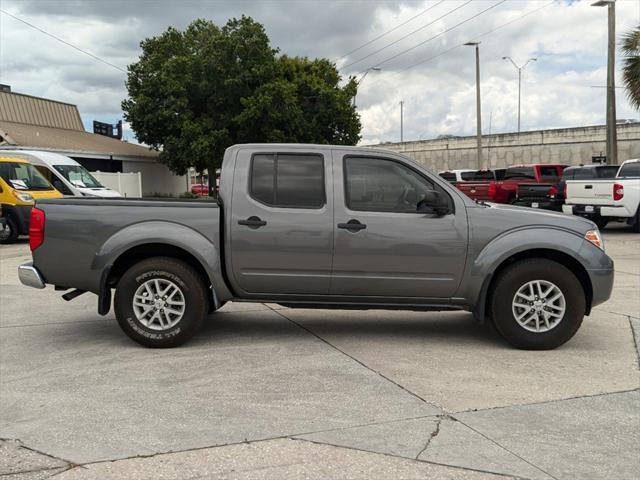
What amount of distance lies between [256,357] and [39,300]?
4.16m

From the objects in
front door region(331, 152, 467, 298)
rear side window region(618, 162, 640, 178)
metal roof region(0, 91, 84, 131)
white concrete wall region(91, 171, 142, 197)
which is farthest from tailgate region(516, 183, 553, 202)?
metal roof region(0, 91, 84, 131)

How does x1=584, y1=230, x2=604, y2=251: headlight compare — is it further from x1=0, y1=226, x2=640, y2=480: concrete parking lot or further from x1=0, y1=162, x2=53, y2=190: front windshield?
x1=0, y1=162, x2=53, y2=190: front windshield

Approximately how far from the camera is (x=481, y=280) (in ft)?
18.3

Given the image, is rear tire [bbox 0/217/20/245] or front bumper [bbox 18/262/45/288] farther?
rear tire [bbox 0/217/20/245]

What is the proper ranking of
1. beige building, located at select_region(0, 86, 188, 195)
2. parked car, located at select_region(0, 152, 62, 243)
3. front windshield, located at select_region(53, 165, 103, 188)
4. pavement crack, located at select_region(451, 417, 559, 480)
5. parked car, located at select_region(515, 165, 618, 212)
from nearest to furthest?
pavement crack, located at select_region(451, 417, 559, 480)
parked car, located at select_region(0, 152, 62, 243)
front windshield, located at select_region(53, 165, 103, 188)
parked car, located at select_region(515, 165, 618, 212)
beige building, located at select_region(0, 86, 188, 195)

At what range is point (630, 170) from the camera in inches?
645

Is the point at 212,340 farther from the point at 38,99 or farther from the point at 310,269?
the point at 38,99

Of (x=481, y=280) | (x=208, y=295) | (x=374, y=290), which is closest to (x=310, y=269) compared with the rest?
(x=374, y=290)

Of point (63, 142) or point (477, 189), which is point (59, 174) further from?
point (63, 142)

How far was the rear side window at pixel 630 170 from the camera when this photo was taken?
16188 mm

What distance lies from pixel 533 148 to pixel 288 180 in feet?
131

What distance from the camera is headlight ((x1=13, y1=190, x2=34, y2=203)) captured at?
50.0 feet

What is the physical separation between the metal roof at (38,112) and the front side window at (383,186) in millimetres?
31562

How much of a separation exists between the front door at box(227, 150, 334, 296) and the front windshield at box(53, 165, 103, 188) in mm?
13052
